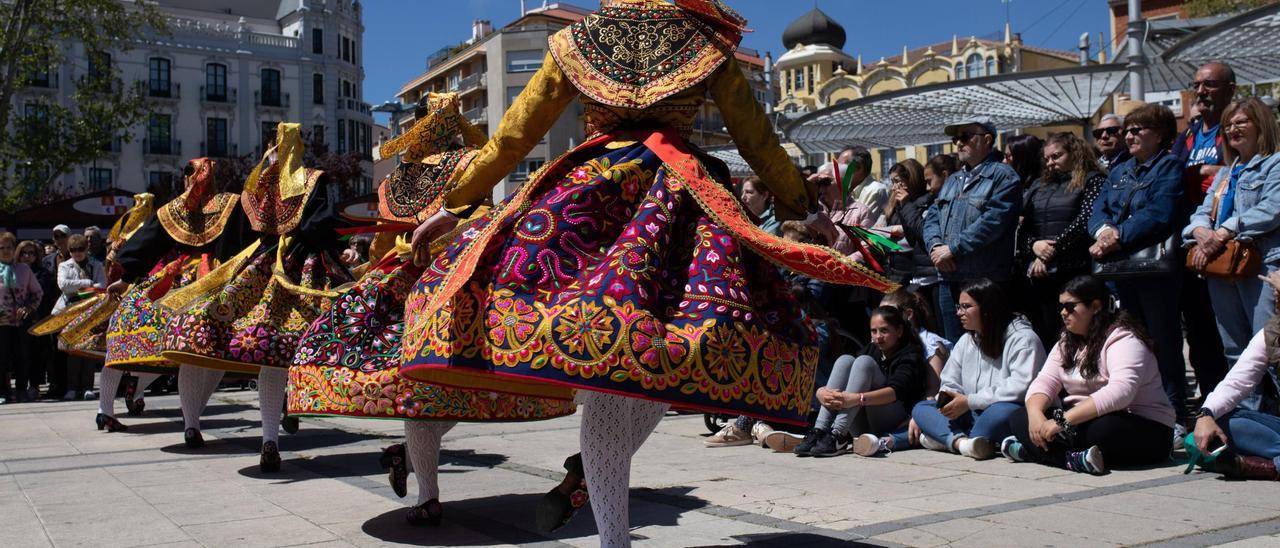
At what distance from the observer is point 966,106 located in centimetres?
2011

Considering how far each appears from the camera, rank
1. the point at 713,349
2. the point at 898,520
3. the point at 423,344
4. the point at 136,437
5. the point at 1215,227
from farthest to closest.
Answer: the point at 136,437, the point at 1215,227, the point at 898,520, the point at 423,344, the point at 713,349

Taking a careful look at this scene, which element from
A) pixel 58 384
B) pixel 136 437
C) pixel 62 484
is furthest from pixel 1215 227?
pixel 58 384

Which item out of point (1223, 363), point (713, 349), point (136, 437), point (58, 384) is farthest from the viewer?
point (58, 384)

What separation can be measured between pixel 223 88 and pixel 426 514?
2429 inches

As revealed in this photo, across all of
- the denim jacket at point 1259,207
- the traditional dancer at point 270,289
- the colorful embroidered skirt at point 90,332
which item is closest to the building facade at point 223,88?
the colorful embroidered skirt at point 90,332

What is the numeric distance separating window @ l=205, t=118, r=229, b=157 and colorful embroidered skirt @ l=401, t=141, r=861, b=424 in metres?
61.6

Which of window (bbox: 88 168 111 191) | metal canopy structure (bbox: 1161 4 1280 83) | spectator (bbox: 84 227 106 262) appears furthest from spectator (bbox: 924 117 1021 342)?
window (bbox: 88 168 111 191)

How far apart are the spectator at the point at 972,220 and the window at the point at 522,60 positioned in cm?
6433

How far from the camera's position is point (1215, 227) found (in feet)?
21.0

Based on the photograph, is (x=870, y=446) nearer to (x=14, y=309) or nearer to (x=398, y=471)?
(x=398, y=471)

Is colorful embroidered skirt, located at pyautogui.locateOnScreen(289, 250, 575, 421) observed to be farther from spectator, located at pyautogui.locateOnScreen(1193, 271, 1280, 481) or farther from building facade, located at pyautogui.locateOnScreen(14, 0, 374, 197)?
building facade, located at pyautogui.locateOnScreen(14, 0, 374, 197)

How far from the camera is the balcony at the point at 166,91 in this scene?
6025cm

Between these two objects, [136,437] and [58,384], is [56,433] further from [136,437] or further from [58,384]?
[58,384]

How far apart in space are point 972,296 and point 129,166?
200 feet
